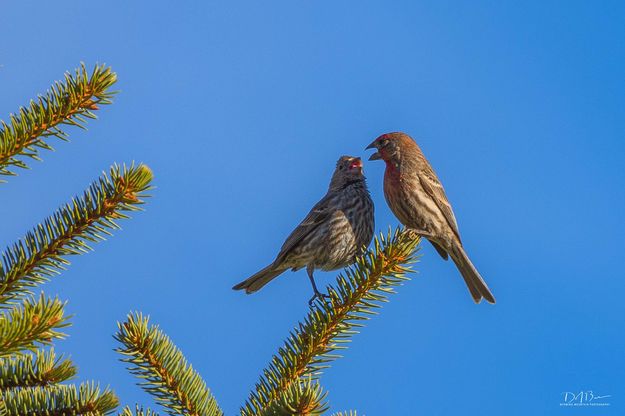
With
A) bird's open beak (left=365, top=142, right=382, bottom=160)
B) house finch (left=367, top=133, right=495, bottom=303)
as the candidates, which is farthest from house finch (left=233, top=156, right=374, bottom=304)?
bird's open beak (left=365, top=142, right=382, bottom=160)

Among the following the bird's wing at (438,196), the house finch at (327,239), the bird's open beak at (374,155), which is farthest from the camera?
the bird's open beak at (374,155)

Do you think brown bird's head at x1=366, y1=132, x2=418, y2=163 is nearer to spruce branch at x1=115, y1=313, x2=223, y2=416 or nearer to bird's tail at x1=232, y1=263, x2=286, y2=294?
bird's tail at x1=232, y1=263, x2=286, y2=294

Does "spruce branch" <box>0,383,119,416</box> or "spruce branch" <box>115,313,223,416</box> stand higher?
"spruce branch" <box>115,313,223,416</box>

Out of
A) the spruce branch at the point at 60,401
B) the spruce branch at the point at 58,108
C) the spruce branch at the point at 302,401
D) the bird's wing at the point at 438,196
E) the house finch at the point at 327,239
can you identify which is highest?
the bird's wing at the point at 438,196

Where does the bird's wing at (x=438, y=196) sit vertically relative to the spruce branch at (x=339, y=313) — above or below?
above

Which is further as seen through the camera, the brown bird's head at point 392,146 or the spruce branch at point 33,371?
the brown bird's head at point 392,146

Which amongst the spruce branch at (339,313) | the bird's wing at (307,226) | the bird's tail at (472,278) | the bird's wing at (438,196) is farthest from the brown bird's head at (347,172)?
the spruce branch at (339,313)

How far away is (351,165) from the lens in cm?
786

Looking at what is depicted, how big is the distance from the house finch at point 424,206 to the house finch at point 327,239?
35 cm

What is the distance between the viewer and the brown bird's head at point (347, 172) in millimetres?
7691

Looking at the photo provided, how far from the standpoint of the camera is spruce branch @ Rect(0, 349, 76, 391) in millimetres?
2424

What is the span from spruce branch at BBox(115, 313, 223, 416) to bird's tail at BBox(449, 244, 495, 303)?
5.19m

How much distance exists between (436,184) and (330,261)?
1.59 m

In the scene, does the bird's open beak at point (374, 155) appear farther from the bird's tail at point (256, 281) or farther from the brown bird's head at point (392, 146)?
the bird's tail at point (256, 281)
